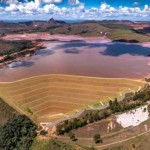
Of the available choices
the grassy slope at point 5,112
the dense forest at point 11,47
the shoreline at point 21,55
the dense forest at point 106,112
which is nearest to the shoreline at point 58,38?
the dense forest at point 11,47

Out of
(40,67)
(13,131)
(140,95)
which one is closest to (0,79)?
(40,67)

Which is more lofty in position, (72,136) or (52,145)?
(72,136)

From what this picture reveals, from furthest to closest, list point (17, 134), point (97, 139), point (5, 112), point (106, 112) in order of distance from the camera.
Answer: point (5, 112) < point (106, 112) < point (17, 134) < point (97, 139)

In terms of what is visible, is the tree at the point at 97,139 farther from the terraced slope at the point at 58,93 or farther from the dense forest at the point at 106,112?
the terraced slope at the point at 58,93

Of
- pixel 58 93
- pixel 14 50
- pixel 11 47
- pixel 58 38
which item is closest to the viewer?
pixel 58 93

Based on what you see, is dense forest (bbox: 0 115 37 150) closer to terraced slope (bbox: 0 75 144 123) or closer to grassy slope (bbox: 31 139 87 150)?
grassy slope (bbox: 31 139 87 150)

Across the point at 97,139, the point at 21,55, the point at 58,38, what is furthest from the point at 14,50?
the point at 97,139

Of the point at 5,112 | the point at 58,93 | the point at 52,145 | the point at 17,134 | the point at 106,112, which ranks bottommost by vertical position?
the point at 5,112

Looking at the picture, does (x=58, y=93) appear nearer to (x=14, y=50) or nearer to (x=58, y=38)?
(x=14, y=50)
